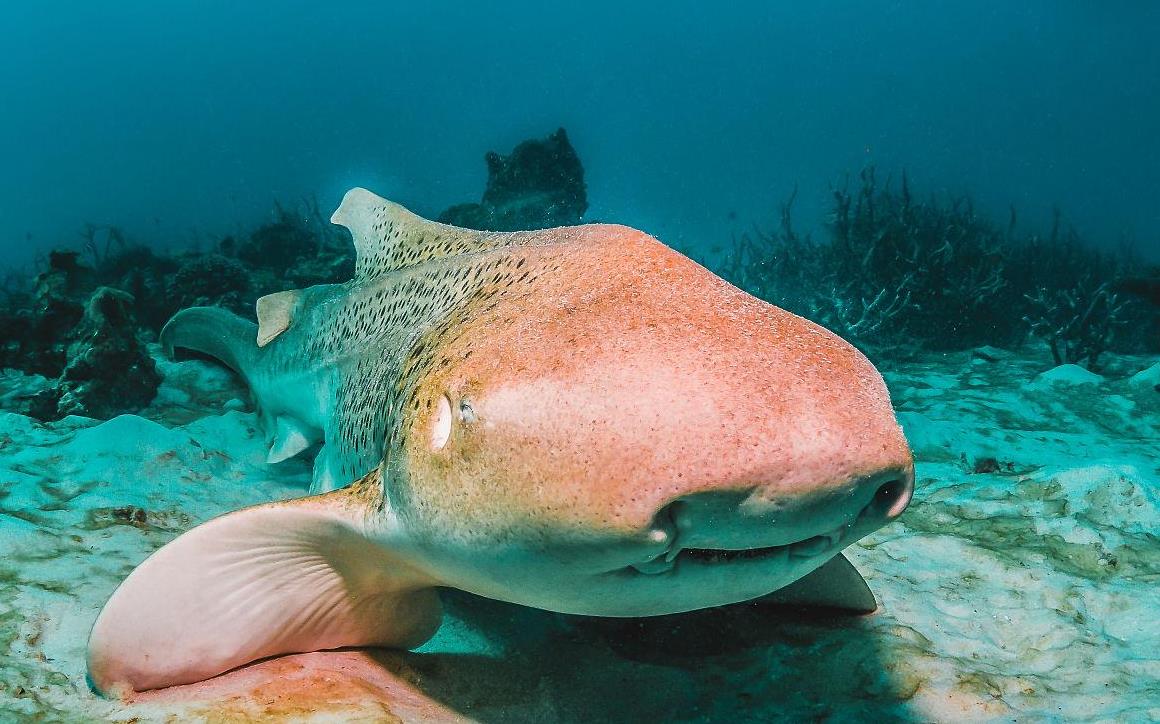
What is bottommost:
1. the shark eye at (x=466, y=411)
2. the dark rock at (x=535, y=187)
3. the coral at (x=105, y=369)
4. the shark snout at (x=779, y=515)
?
the coral at (x=105, y=369)

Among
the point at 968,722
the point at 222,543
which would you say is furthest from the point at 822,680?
the point at 222,543

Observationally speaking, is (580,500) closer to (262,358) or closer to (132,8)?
(262,358)

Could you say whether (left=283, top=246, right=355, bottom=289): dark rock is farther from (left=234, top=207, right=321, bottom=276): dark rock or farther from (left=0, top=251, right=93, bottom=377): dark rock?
(left=0, top=251, right=93, bottom=377): dark rock

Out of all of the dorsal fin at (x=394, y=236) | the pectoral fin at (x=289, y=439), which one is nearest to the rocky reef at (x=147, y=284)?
the pectoral fin at (x=289, y=439)

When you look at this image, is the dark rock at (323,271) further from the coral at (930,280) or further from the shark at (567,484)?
the coral at (930,280)

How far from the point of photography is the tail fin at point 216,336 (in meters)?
5.48

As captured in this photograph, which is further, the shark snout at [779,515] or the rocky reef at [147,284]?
the rocky reef at [147,284]

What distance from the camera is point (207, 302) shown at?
9.23m

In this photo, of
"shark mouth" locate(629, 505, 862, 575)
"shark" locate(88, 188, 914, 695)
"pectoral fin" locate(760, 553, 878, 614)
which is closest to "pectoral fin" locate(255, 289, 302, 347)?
"shark" locate(88, 188, 914, 695)

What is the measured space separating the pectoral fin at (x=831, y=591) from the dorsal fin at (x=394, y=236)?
6.57 feet

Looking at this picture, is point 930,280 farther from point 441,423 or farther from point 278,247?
point 278,247

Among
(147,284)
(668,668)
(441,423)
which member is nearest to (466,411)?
(441,423)

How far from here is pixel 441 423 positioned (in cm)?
170

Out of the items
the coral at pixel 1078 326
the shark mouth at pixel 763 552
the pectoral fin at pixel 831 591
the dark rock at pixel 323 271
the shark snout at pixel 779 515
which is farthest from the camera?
the coral at pixel 1078 326
